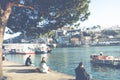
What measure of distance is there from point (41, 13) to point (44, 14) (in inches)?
10.4

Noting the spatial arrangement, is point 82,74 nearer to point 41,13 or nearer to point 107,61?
point 41,13

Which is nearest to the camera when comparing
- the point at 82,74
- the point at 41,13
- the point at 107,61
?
the point at 82,74

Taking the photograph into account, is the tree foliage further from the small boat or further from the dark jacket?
the small boat

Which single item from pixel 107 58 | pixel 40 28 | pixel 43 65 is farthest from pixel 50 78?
pixel 107 58

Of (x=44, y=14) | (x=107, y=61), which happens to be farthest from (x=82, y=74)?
(x=107, y=61)

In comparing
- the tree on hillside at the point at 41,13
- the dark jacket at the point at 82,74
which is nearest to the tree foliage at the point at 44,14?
the tree on hillside at the point at 41,13

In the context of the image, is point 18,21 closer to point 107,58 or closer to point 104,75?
point 104,75

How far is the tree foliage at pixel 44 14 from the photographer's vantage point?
24531mm

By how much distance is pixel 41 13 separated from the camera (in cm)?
2558

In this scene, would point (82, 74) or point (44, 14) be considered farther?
point (44, 14)

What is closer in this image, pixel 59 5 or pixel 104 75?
pixel 59 5

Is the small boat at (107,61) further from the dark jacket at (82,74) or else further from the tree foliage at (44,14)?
the dark jacket at (82,74)

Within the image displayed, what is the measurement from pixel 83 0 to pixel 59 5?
208 centimetres

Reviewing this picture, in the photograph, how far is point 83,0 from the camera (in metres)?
25.1
